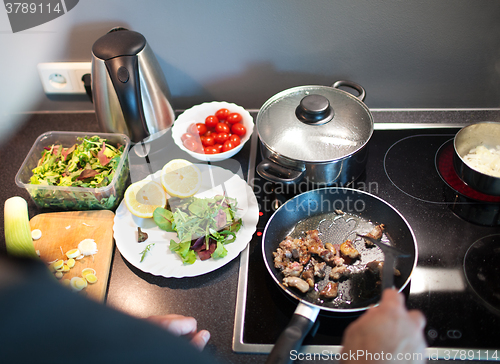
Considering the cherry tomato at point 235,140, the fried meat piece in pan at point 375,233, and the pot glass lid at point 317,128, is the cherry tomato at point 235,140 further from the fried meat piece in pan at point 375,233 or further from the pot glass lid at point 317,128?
the fried meat piece in pan at point 375,233

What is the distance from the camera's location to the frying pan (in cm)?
68

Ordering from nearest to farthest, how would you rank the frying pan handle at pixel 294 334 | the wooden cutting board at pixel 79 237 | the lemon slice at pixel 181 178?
the frying pan handle at pixel 294 334
the wooden cutting board at pixel 79 237
the lemon slice at pixel 181 178

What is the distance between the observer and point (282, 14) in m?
0.95

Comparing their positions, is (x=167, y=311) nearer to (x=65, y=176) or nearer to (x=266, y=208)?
(x=266, y=208)

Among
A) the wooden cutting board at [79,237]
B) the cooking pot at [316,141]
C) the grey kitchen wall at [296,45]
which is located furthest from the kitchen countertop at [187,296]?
the grey kitchen wall at [296,45]

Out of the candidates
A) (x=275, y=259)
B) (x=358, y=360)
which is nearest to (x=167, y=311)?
(x=275, y=259)

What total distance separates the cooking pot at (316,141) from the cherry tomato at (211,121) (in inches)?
7.0

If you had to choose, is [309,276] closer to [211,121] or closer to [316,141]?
[316,141]

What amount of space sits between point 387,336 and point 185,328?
14.8 inches

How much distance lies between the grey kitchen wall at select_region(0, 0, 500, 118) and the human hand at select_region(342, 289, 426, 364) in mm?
765

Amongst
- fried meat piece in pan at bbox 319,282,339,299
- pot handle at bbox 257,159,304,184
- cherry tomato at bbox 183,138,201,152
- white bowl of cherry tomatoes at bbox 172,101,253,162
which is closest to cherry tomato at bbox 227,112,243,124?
white bowl of cherry tomatoes at bbox 172,101,253,162

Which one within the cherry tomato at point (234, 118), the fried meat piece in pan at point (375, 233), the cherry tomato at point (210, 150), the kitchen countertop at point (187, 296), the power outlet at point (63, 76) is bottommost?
the kitchen countertop at point (187, 296)

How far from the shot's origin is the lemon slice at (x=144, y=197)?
0.89 m

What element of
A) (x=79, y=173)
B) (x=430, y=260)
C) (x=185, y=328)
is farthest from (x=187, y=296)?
(x=430, y=260)
